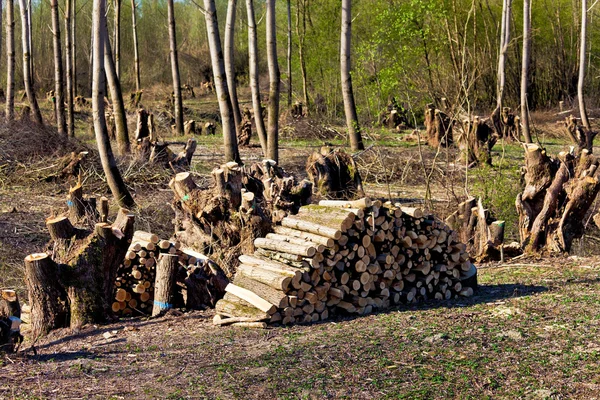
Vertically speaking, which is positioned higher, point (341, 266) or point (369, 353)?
point (341, 266)

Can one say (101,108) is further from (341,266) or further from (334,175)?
(341,266)

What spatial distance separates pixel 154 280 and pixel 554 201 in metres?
4.75

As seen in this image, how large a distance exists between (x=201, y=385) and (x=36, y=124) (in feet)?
39.7

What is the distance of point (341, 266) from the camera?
686cm

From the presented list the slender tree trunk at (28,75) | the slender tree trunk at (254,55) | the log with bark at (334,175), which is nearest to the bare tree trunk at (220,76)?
the log with bark at (334,175)

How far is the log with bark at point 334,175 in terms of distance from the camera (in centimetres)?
1259

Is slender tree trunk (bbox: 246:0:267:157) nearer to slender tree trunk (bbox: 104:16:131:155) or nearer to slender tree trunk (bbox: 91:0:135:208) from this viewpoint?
slender tree trunk (bbox: 104:16:131:155)

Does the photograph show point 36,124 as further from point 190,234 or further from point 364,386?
point 364,386

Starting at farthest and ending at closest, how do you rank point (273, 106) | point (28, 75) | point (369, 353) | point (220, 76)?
point (28, 75) → point (273, 106) → point (220, 76) → point (369, 353)

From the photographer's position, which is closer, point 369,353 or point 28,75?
point 369,353

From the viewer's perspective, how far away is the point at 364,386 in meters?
5.18

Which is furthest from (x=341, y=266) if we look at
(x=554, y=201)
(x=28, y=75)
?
(x=28, y=75)

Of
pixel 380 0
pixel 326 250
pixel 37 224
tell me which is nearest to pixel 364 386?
pixel 326 250

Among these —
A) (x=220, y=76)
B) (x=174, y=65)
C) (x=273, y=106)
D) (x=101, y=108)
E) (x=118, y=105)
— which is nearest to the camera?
(x=101, y=108)
